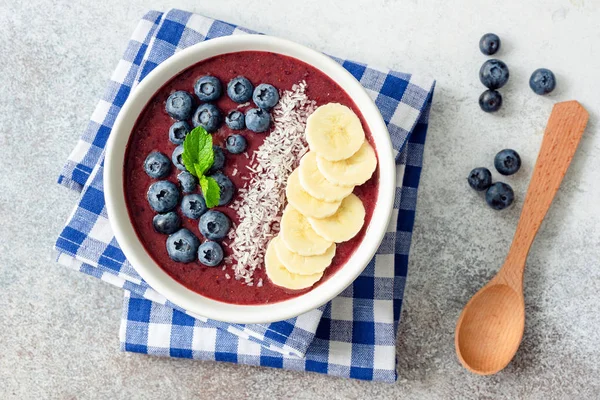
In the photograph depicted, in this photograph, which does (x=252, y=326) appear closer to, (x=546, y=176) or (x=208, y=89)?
→ (x=208, y=89)

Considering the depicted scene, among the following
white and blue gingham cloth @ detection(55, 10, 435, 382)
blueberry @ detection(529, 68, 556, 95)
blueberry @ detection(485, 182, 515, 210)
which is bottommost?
white and blue gingham cloth @ detection(55, 10, 435, 382)

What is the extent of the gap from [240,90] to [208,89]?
0.38ft

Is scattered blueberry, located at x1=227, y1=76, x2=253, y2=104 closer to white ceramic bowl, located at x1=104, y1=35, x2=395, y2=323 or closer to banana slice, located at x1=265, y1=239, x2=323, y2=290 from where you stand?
white ceramic bowl, located at x1=104, y1=35, x2=395, y2=323

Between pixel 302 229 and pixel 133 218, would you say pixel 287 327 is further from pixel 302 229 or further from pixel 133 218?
pixel 133 218

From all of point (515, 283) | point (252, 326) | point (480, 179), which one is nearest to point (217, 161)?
point (252, 326)

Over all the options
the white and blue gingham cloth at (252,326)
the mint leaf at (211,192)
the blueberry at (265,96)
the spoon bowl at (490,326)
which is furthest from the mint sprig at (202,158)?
the spoon bowl at (490,326)

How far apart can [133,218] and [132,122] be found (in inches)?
13.9

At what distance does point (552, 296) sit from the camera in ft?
9.39

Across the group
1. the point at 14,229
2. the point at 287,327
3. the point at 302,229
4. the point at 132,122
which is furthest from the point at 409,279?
the point at 14,229

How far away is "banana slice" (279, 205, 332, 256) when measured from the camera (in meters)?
2.14

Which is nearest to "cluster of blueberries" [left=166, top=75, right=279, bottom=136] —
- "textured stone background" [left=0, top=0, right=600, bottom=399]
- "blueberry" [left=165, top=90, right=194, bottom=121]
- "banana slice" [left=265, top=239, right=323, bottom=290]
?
"blueberry" [left=165, top=90, right=194, bottom=121]

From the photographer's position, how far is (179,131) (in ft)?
7.27

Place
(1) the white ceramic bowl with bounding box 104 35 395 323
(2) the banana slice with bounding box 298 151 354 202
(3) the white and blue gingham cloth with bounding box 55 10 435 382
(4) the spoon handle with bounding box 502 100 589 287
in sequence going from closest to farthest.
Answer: (2) the banana slice with bounding box 298 151 354 202 < (1) the white ceramic bowl with bounding box 104 35 395 323 < (3) the white and blue gingham cloth with bounding box 55 10 435 382 < (4) the spoon handle with bounding box 502 100 589 287

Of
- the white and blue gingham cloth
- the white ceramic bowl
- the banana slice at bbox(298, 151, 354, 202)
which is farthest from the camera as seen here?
the white and blue gingham cloth
